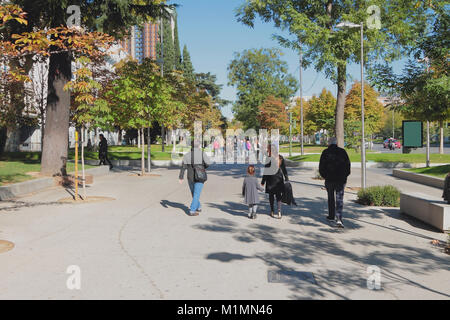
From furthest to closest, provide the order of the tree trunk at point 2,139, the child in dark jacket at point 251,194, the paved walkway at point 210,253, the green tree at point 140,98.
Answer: the tree trunk at point 2,139 < the green tree at point 140,98 < the child in dark jacket at point 251,194 < the paved walkway at point 210,253

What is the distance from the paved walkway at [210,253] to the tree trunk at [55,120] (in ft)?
18.8

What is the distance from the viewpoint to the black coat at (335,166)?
30.7 feet

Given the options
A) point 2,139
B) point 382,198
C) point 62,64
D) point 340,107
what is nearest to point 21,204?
point 62,64

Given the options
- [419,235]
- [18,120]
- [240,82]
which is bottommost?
[419,235]

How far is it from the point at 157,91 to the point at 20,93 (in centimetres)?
1466

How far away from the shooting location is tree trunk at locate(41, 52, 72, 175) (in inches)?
698

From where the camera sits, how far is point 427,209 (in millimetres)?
9695

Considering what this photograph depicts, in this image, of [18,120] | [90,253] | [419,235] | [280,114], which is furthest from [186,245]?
[280,114]

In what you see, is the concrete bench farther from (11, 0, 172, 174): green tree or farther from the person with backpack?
(11, 0, 172, 174): green tree

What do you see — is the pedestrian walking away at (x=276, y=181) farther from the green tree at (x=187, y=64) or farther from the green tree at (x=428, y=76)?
the green tree at (x=187, y=64)

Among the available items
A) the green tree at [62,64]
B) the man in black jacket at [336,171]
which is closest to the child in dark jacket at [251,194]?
the man in black jacket at [336,171]

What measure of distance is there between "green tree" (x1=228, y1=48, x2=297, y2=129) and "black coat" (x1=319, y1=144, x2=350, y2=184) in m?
62.8
